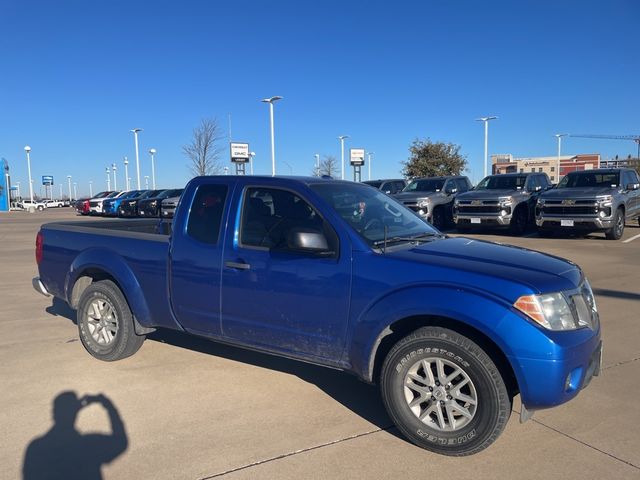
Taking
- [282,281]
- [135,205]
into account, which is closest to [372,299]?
[282,281]

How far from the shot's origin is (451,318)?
3230 mm

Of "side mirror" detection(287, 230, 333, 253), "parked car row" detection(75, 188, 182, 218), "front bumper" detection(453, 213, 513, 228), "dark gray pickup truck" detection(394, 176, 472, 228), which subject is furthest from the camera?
"parked car row" detection(75, 188, 182, 218)

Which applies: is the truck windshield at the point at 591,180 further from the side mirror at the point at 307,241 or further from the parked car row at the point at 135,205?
the parked car row at the point at 135,205

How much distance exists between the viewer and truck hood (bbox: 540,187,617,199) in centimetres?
1437

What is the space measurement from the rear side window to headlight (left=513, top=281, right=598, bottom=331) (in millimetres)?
2431

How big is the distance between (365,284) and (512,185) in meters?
15.1

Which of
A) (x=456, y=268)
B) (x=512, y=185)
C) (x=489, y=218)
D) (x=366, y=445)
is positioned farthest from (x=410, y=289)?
(x=512, y=185)

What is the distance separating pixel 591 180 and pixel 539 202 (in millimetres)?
1921

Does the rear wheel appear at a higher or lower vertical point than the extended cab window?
lower

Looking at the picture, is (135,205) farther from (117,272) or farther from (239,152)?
(117,272)

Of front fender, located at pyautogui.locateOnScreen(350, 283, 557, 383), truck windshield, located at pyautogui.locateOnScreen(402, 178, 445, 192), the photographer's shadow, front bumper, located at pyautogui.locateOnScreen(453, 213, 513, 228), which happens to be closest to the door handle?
front fender, located at pyautogui.locateOnScreen(350, 283, 557, 383)

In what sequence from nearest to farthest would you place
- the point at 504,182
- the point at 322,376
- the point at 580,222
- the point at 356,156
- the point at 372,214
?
the point at 372,214, the point at 322,376, the point at 580,222, the point at 504,182, the point at 356,156

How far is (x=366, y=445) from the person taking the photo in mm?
3438

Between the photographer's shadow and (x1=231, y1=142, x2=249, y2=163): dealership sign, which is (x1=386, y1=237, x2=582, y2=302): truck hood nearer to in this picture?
the photographer's shadow
